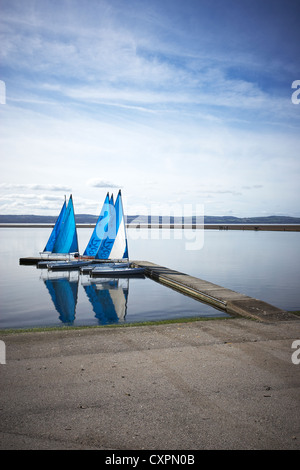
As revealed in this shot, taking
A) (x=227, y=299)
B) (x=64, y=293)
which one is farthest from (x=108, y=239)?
(x=227, y=299)

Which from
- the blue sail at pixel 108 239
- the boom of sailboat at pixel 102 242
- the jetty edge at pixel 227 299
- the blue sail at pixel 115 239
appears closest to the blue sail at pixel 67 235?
the boom of sailboat at pixel 102 242

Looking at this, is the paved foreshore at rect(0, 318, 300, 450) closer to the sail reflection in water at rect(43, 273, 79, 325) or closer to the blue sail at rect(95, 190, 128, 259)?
the sail reflection in water at rect(43, 273, 79, 325)

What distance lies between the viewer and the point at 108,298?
24234 mm

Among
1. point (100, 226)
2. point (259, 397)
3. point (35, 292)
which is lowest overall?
point (35, 292)

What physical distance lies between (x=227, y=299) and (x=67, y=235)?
23.6 metres

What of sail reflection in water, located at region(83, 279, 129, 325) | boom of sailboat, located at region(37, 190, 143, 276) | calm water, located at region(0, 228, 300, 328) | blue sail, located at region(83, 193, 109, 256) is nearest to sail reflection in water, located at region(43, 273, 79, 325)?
calm water, located at region(0, 228, 300, 328)

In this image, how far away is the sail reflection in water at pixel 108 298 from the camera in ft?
61.4

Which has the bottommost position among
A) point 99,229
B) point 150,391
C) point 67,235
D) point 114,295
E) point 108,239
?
point 114,295

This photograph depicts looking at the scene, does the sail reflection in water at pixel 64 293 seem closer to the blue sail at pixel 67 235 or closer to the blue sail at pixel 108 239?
the blue sail at pixel 67 235

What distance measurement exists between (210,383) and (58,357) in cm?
403

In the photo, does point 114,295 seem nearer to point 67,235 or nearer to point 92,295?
Answer: point 92,295

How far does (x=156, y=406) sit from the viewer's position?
6.66 m

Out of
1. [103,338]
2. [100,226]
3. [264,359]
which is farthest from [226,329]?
[100,226]
